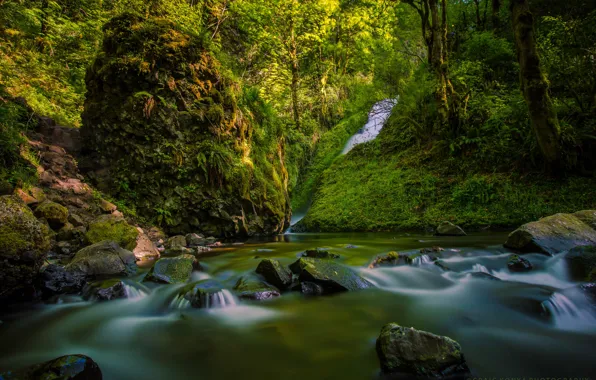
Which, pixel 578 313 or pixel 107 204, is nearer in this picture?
pixel 578 313

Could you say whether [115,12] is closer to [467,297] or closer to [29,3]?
[29,3]

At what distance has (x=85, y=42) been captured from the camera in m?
12.5

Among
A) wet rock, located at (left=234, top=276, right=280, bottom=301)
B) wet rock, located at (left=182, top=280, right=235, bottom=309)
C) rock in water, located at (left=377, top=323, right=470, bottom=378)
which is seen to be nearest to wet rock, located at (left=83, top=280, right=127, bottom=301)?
wet rock, located at (left=182, top=280, right=235, bottom=309)

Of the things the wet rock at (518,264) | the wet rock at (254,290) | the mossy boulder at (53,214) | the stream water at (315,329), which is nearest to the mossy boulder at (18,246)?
the stream water at (315,329)

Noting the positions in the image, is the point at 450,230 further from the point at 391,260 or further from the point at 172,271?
the point at 172,271

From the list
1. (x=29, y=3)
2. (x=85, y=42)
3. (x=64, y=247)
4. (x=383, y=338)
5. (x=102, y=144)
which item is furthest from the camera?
(x=85, y=42)

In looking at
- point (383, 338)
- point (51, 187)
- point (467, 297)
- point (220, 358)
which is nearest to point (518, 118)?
point (467, 297)

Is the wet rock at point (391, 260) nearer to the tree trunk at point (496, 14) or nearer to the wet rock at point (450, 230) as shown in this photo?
the wet rock at point (450, 230)

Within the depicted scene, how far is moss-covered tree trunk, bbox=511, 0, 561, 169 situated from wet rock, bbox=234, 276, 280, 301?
793 centimetres

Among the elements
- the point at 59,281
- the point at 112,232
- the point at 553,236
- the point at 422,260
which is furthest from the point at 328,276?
the point at 112,232

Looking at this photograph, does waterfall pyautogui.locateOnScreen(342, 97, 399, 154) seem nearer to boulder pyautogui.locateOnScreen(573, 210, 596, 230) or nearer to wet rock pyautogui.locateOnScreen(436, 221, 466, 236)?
wet rock pyautogui.locateOnScreen(436, 221, 466, 236)

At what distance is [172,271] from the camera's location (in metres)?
4.43

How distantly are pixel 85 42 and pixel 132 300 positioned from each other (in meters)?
13.6

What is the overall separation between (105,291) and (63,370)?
6.79 ft
